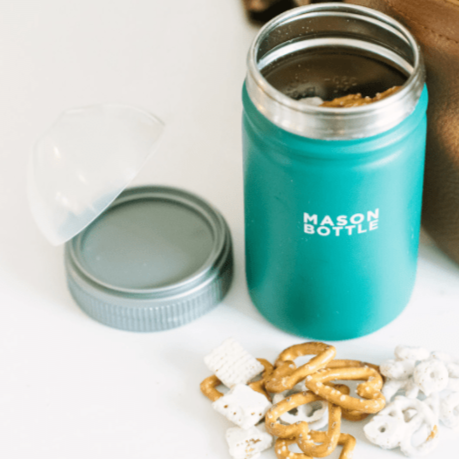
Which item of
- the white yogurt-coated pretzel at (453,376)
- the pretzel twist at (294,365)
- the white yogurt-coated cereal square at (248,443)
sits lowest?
the white yogurt-coated cereal square at (248,443)

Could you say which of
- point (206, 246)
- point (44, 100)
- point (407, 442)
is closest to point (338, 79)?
point (206, 246)

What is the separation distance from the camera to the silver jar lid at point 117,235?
36.9 inches

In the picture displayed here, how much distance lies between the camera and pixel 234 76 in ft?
4.16

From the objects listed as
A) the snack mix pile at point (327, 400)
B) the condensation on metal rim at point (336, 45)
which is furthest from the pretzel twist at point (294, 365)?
the condensation on metal rim at point (336, 45)

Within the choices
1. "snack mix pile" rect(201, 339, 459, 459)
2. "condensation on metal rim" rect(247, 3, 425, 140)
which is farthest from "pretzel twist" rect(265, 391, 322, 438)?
"condensation on metal rim" rect(247, 3, 425, 140)

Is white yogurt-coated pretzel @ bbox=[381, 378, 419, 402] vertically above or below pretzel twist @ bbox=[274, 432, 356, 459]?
above

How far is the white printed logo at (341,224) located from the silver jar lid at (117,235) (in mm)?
171

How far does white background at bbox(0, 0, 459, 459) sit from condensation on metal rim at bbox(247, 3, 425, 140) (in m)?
0.27

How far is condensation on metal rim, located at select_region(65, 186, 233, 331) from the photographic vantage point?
945 millimetres

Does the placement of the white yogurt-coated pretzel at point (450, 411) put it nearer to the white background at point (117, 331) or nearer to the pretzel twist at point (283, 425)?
the white background at point (117, 331)

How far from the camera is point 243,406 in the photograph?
0.84 metres

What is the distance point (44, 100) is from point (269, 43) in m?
0.49

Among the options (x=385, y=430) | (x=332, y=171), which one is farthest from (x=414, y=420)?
(x=332, y=171)

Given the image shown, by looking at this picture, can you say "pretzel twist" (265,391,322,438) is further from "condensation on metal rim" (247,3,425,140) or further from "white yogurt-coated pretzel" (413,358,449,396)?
"condensation on metal rim" (247,3,425,140)
